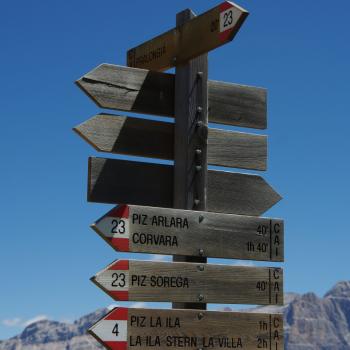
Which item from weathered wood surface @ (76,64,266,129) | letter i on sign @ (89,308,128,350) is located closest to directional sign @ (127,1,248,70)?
weathered wood surface @ (76,64,266,129)

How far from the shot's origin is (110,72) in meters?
7.40

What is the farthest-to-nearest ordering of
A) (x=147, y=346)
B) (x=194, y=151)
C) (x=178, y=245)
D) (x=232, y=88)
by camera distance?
(x=232, y=88) → (x=194, y=151) → (x=178, y=245) → (x=147, y=346)

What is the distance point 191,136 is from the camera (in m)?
7.56

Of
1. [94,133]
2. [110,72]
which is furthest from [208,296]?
[110,72]

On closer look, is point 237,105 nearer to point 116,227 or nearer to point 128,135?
point 128,135

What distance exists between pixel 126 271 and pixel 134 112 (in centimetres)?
173

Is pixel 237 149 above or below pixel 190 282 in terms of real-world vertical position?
above

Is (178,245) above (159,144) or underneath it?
underneath

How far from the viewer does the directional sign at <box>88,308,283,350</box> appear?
256 inches

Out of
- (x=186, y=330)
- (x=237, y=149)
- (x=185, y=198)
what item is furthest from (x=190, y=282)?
(x=237, y=149)

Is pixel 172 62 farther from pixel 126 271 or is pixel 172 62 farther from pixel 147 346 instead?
pixel 147 346

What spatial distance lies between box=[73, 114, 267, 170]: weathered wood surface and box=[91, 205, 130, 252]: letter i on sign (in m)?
0.74

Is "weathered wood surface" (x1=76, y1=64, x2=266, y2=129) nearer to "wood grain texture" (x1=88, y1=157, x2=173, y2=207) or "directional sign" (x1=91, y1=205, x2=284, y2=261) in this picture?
"wood grain texture" (x1=88, y1=157, x2=173, y2=207)

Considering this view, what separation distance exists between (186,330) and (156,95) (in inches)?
94.3
